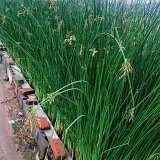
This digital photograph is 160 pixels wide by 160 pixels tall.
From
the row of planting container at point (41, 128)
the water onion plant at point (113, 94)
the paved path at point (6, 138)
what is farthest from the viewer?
the paved path at point (6, 138)

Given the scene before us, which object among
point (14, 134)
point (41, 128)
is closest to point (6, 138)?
point (14, 134)

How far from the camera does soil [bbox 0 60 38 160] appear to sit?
210 centimetres

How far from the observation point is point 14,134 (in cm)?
233

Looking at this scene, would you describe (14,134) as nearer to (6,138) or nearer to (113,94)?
(6,138)

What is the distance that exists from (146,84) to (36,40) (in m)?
1.25

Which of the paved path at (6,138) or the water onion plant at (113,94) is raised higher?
the water onion plant at (113,94)

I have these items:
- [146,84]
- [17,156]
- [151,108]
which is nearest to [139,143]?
[151,108]

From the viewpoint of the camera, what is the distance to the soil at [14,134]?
2.10 m

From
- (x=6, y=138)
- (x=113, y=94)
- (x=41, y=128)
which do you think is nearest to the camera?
(x=113, y=94)


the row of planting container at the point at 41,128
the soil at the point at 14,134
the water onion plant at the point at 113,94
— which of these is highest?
the water onion plant at the point at 113,94

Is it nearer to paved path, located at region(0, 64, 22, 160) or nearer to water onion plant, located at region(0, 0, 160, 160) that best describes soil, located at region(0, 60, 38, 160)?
paved path, located at region(0, 64, 22, 160)

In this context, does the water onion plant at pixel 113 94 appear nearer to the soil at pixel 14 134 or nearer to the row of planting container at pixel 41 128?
Answer: the row of planting container at pixel 41 128

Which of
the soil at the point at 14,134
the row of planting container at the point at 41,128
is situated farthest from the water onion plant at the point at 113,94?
Result: the soil at the point at 14,134

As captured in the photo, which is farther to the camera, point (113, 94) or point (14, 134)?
point (14, 134)
